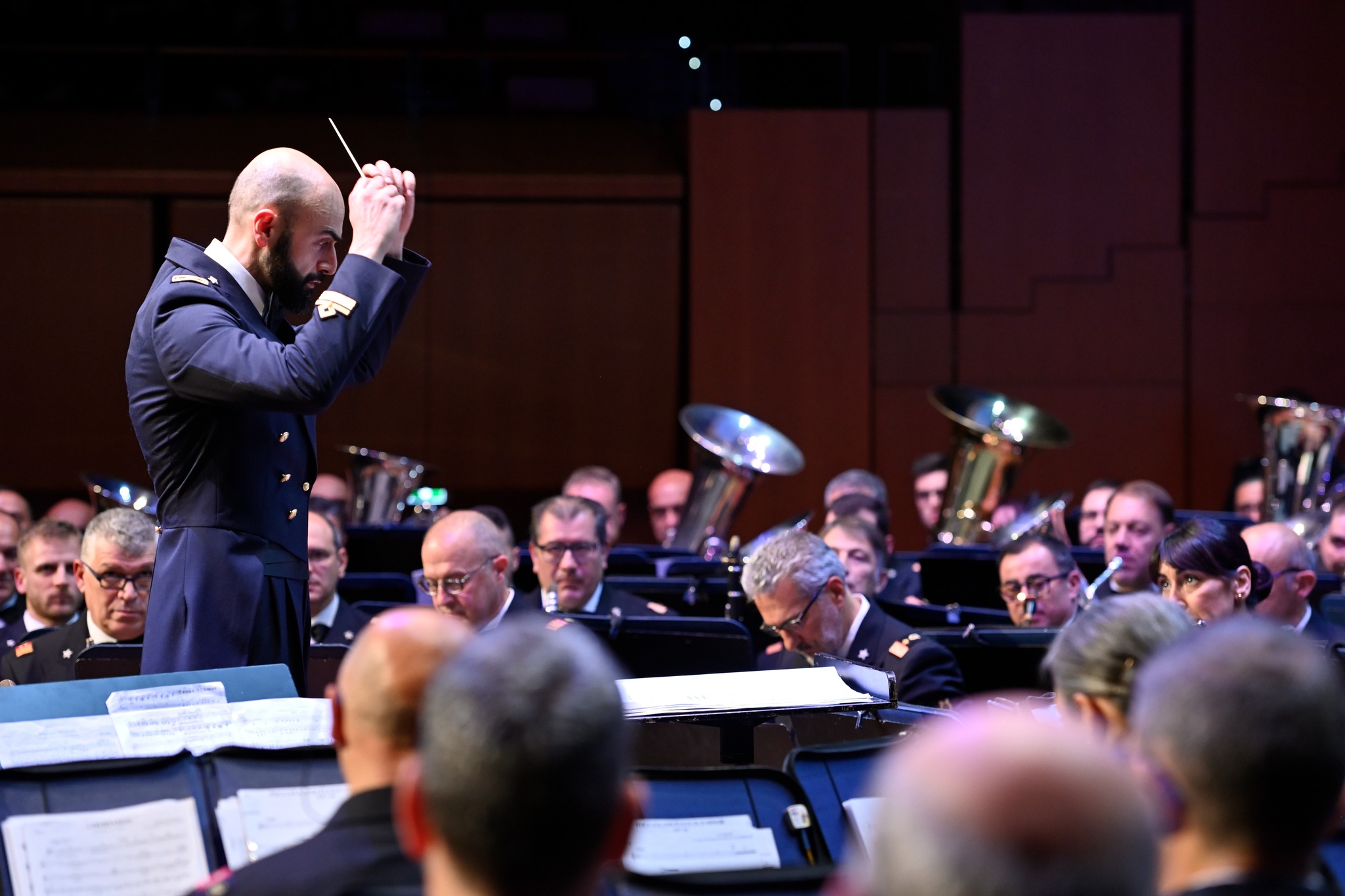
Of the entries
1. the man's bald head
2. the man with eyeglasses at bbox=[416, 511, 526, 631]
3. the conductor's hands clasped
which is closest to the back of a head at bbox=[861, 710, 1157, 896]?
the man's bald head

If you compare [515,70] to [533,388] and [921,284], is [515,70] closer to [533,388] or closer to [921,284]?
[533,388]

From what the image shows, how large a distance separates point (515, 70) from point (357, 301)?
6.66 metres

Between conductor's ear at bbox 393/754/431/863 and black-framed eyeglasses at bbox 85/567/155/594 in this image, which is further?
black-framed eyeglasses at bbox 85/567/155/594

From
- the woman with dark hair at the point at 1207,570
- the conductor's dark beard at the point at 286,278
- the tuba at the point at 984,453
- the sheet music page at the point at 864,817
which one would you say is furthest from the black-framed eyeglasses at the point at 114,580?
the tuba at the point at 984,453

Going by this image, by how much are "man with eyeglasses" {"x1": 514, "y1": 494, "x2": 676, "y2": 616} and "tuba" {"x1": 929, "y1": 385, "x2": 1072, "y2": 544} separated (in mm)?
2344

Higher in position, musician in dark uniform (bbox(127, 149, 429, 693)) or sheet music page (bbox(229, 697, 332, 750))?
musician in dark uniform (bbox(127, 149, 429, 693))

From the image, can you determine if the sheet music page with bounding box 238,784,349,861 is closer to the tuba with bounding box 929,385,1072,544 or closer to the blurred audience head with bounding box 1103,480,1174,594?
the blurred audience head with bounding box 1103,480,1174,594

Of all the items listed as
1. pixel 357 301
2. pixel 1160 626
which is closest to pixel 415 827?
pixel 1160 626

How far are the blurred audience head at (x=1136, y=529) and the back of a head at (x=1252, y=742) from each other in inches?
157

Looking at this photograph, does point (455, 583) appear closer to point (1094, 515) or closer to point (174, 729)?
point (174, 729)

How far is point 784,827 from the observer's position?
81.2 inches

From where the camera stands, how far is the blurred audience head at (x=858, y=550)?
4.90m

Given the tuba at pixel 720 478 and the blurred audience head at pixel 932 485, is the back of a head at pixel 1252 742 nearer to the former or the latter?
the tuba at pixel 720 478

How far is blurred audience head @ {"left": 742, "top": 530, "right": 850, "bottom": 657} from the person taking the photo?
377cm
